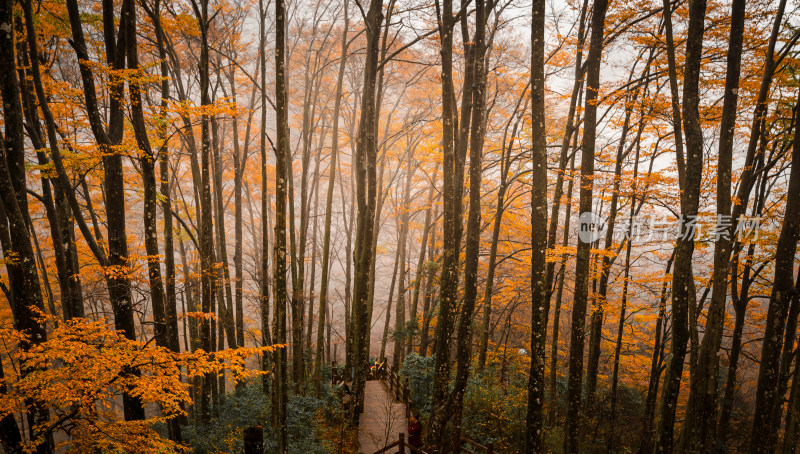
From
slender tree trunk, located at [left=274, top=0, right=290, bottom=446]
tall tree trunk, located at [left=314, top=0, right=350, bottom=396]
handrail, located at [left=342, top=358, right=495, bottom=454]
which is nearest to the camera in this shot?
slender tree trunk, located at [left=274, top=0, right=290, bottom=446]

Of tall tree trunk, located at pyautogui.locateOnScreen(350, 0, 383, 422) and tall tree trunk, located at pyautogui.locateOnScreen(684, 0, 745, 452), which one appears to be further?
tall tree trunk, located at pyautogui.locateOnScreen(350, 0, 383, 422)

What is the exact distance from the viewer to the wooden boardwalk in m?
8.96

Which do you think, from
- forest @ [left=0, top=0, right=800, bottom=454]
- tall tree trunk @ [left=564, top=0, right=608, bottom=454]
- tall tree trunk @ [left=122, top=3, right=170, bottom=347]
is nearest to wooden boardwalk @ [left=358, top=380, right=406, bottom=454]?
forest @ [left=0, top=0, right=800, bottom=454]

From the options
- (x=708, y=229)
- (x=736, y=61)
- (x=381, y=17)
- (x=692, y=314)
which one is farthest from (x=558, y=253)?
(x=381, y=17)

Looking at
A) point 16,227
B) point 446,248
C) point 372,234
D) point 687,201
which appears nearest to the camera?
point 16,227

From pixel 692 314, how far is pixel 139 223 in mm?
33851

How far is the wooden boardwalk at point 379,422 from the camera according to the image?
29.4 feet

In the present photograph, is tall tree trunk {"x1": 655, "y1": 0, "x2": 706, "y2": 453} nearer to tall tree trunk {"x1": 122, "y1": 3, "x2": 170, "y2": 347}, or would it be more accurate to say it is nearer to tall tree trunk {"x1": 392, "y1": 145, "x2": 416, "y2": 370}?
tall tree trunk {"x1": 122, "y1": 3, "x2": 170, "y2": 347}

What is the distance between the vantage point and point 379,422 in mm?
10234

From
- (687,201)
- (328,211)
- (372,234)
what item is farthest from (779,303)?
(328,211)

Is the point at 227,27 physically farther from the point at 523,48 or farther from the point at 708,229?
the point at 708,229

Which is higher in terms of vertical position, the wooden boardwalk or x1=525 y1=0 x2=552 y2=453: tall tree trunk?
x1=525 y1=0 x2=552 y2=453: tall tree trunk

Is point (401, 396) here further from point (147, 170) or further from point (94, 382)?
point (147, 170)

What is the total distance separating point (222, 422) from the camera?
998 cm
